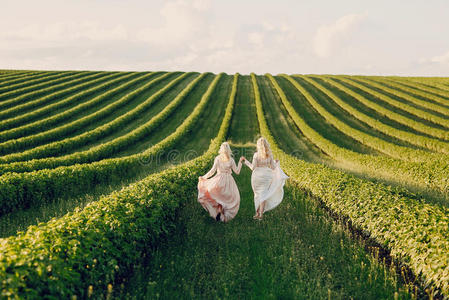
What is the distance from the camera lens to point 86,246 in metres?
4.89

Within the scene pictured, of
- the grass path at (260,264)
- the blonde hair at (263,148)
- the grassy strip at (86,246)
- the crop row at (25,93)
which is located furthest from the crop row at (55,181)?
the crop row at (25,93)

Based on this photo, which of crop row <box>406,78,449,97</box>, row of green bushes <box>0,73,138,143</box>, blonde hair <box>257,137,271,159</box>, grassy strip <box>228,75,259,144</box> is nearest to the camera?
blonde hair <box>257,137,271,159</box>

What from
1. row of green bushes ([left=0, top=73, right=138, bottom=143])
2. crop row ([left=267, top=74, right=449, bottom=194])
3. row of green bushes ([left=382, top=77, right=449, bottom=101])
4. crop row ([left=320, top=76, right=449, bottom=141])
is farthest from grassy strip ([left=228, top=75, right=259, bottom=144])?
row of green bushes ([left=382, top=77, right=449, bottom=101])

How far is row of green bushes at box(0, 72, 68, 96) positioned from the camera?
1879 inches

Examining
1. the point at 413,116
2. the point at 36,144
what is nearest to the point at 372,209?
the point at 36,144

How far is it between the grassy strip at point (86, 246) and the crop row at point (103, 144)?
1221 cm

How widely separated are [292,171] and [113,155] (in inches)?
708

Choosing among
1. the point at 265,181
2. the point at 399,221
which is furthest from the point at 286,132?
the point at 399,221

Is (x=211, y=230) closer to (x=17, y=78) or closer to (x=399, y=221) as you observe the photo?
(x=399, y=221)

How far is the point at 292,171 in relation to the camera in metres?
16.6

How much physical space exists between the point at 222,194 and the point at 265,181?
1589mm

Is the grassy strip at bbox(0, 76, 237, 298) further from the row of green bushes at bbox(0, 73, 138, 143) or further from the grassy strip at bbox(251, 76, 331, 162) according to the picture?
the row of green bushes at bbox(0, 73, 138, 143)

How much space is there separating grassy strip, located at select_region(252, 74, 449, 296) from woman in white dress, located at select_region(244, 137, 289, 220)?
212 cm

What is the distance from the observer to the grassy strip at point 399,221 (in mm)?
5488
